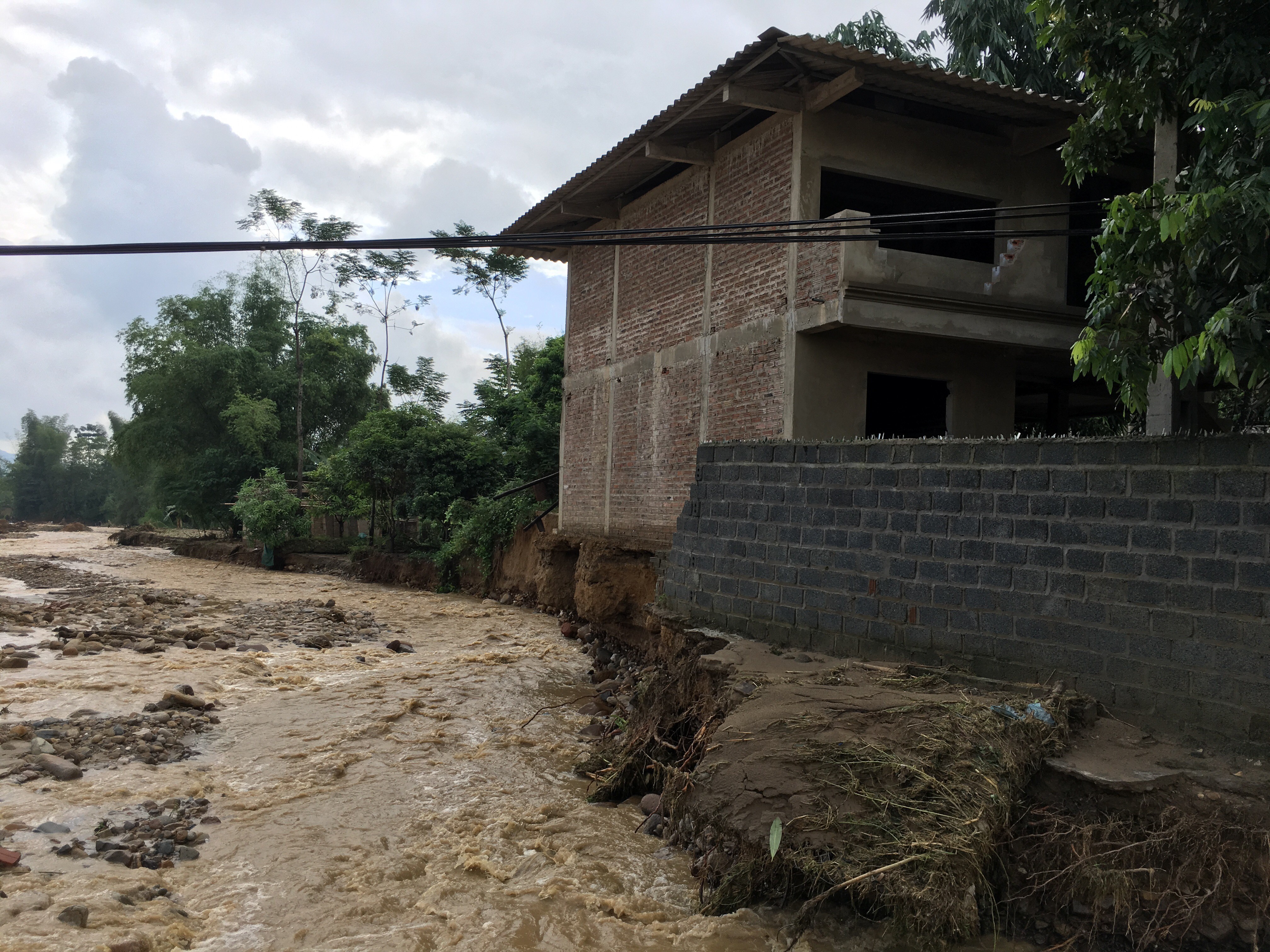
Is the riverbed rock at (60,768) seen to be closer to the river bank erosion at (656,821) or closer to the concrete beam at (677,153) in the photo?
the river bank erosion at (656,821)

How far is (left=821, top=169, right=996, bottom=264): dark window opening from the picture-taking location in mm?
10641

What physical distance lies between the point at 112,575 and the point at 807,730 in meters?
21.9

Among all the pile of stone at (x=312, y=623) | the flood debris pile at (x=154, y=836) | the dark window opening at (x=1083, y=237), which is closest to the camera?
the flood debris pile at (x=154, y=836)

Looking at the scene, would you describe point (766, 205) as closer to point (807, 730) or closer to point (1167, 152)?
point (1167, 152)

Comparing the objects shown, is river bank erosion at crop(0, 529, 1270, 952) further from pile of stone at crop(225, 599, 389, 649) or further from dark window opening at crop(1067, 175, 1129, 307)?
dark window opening at crop(1067, 175, 1129, 307)

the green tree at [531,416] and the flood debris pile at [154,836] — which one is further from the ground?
the green tree at [531,416]

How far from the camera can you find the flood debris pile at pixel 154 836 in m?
5.47

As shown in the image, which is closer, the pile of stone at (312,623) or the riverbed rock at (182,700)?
the riverbed rock at (182,700)

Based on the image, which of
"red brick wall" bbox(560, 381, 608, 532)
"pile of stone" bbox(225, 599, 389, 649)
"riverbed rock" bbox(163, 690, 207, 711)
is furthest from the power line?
"pile of stone" bbox(225, 599, 389, 649)

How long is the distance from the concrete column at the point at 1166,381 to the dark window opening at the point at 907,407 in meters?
4.00

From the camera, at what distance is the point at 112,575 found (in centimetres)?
2191

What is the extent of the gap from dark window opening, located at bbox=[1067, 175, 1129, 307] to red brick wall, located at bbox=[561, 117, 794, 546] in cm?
442

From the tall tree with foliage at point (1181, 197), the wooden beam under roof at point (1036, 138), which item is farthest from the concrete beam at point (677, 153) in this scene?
the tall tree with foliage at point (1181, 197)

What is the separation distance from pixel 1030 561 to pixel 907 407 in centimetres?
605
